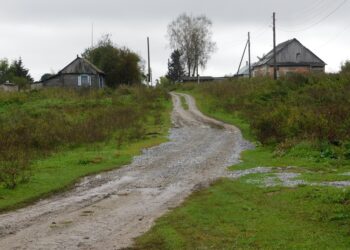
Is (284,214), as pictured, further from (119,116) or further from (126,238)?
(119,116)

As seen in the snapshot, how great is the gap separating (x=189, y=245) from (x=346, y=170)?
32.4ft

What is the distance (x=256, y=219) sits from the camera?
35.2ft

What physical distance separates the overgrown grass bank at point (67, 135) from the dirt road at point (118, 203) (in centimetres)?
108

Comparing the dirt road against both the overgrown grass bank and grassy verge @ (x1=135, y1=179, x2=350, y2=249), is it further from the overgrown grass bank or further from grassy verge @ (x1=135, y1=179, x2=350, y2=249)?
the overgrown grass bank

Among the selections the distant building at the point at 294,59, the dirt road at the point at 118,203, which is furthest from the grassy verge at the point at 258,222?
the distant building at the point at 294,59

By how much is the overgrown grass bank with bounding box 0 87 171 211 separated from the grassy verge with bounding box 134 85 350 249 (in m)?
5.01

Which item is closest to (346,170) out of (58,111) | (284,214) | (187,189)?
(187,189)

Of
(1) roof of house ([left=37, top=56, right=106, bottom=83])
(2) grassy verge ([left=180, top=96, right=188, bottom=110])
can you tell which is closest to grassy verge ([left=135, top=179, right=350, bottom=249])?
(2) grassy verge ([left=180, top=96, right=188, bottom=110])

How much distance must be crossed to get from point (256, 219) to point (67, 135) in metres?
19.9

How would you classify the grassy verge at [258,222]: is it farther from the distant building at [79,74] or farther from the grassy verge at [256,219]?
the distant building at [79,74]

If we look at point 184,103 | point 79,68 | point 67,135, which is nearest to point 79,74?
point 79,68

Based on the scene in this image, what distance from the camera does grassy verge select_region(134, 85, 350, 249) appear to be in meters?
9.01

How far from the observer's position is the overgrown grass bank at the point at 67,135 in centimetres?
1664

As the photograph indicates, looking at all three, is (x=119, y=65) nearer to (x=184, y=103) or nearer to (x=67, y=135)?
(x=184, y=103)
